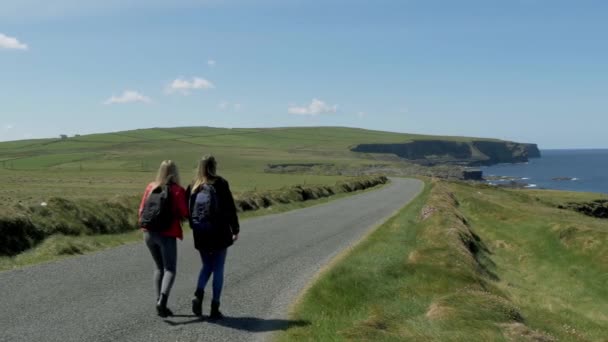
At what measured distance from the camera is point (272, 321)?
9023 mm

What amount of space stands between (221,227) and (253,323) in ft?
4.96

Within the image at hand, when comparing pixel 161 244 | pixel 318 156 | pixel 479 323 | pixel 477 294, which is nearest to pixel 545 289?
pixel 477 294

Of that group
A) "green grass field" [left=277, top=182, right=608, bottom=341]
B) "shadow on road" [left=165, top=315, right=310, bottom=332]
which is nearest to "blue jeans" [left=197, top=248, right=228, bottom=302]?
"shadow on road" [left=165, top=315, right=310, bottom=332]

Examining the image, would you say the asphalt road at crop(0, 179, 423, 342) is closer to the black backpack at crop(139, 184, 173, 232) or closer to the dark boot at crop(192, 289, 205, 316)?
the dark boot at crop(192, 289, 205, 316)

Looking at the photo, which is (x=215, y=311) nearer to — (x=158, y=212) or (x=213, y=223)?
(x=213, y=223)

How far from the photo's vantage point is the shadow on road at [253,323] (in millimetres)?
8617

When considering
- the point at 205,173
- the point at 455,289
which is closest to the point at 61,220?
the point at 205,173

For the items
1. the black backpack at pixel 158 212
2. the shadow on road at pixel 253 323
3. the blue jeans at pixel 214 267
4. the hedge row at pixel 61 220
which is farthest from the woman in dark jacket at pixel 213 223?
the hedge row at pixel 61 220

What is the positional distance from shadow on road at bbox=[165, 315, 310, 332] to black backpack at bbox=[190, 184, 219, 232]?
1.37 m

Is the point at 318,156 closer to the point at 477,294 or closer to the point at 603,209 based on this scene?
the point at 603,209

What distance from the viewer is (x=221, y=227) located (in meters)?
8.99

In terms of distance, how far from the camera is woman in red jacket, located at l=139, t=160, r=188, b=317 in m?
8.96

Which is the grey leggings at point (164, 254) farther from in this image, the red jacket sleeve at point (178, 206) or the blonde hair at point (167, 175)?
the blonde hair at point (167, 175)

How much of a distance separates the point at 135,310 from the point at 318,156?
190549 millimetres
